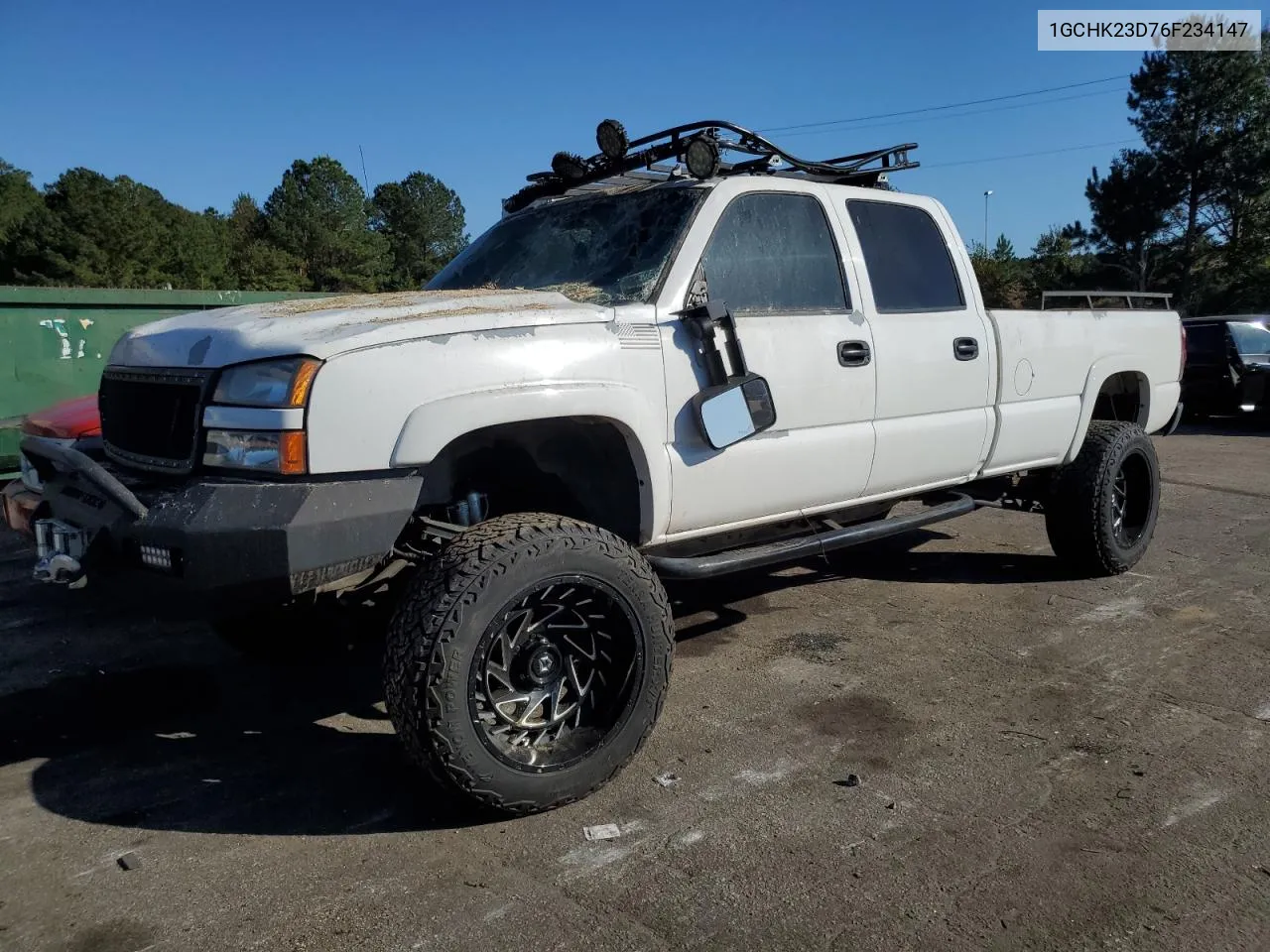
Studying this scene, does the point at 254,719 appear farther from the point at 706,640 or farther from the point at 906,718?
the point at 906,718

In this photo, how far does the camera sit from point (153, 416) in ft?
10.6

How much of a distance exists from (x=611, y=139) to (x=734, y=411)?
1613mm

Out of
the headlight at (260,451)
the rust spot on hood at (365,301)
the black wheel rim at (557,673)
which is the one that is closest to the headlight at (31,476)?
the rust spot on hood at (365,301)

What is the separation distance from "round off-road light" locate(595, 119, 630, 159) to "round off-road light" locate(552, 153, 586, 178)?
0.12 m

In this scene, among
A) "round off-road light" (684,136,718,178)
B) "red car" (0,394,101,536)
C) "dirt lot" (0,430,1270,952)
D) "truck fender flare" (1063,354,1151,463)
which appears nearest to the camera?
"dirt lot" (0,430,1270,952)

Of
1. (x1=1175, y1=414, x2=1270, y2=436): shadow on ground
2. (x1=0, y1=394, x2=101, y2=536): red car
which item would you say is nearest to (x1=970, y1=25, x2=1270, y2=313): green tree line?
(x1=1175, y1=414, x2=1270, y2=436): shadow on ground

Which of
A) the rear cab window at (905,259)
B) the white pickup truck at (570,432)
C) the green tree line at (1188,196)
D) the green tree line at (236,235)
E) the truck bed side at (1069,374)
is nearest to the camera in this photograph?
the white pickup truck at (570,432)

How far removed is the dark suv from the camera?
14031mm

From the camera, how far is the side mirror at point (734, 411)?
140 inches

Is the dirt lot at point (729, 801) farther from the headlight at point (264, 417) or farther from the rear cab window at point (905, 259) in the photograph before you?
the rear cab window at point (905, 259)

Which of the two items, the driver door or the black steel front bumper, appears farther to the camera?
the driver door

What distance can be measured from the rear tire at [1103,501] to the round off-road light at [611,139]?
301 centimetres

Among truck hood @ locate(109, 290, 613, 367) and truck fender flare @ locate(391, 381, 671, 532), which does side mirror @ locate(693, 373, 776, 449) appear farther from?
truck hood @ locate(109, 290, 613, 367)

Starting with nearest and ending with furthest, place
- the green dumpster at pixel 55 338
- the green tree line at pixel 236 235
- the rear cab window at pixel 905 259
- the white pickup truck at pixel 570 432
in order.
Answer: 1. the white pickup truck at pixel 570 432
2. the rear cab window at pixel 905 259
3. the green dumpster at pixel 55 338
4. the green tree line at pixel 236 235
